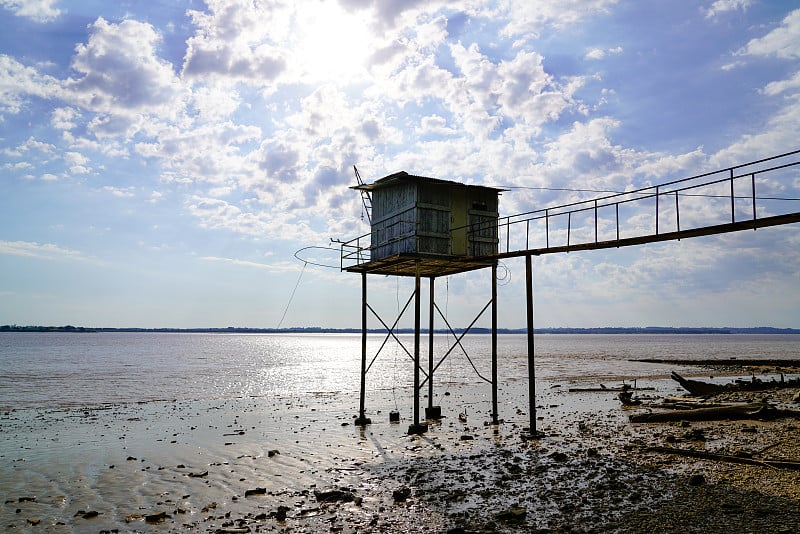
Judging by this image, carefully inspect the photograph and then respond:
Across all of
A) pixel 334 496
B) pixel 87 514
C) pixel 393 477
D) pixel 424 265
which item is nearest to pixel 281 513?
pixel 334 496

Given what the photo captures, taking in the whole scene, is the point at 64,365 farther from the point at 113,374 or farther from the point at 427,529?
the point at 427,529

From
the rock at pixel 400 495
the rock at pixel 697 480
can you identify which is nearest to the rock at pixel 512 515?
the rock at pixel 400 495

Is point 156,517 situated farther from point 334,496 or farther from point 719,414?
point 719,414

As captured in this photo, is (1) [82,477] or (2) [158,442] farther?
(2) [158,442]

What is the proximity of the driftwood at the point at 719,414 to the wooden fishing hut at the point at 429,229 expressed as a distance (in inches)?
268

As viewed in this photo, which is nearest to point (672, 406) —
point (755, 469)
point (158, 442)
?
point (755, 469)

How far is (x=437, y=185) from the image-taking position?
23.0m

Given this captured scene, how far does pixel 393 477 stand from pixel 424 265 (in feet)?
35.4

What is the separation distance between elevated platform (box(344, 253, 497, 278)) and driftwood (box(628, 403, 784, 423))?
9657 mm

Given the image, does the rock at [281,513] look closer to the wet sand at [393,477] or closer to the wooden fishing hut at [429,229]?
the wet sand at [393,477]

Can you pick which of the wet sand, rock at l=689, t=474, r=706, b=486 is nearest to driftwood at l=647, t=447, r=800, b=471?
the wet sand

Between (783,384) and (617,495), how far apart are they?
32974 millimetres

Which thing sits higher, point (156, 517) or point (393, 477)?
point (393, 477)

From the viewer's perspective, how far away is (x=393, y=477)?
15570 millimetres
